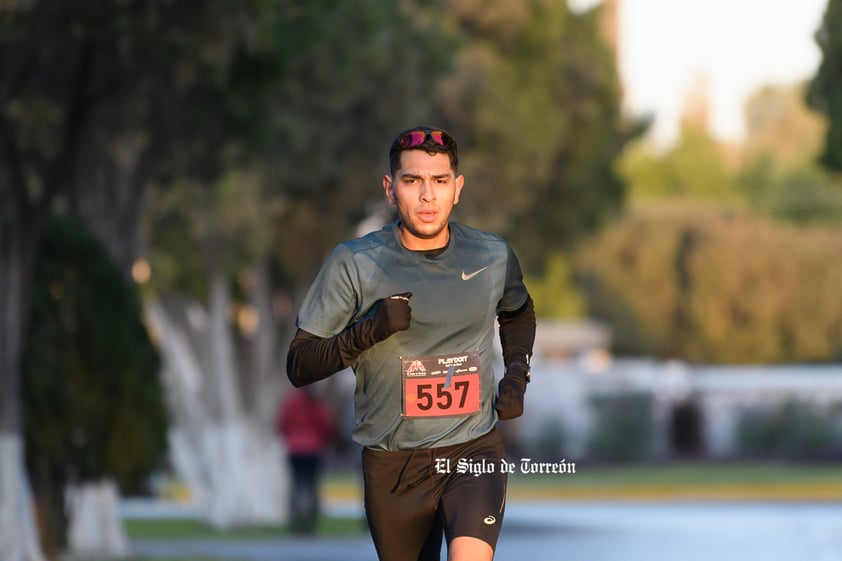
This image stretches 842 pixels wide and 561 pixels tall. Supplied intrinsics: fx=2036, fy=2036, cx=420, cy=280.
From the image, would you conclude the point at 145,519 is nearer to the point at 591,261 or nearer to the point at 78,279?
the point at 78,279

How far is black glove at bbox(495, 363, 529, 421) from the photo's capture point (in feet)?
22.9

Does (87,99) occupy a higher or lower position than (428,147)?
higher

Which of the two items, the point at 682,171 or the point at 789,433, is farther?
the point at 682,171

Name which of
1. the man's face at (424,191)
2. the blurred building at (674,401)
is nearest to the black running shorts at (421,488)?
the man's face at (424,191)

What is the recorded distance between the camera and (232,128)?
770 inches

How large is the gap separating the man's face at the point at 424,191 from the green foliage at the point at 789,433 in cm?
3937

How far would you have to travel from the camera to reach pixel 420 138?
22.9ft

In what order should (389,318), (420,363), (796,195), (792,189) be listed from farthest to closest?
(792,189)
(796,195)
(420,363)
(389,318)

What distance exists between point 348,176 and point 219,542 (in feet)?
17.8

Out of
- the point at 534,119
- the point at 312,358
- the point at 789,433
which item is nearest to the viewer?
the point at 312,358

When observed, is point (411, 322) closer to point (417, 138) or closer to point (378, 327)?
point (378, 327)

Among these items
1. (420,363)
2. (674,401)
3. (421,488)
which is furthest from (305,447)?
(674,401)

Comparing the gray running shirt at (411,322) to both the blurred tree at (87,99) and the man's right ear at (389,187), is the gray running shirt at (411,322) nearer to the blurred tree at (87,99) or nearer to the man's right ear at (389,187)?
the man's right ear at (389,187)

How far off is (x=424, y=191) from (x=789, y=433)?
4081cm
